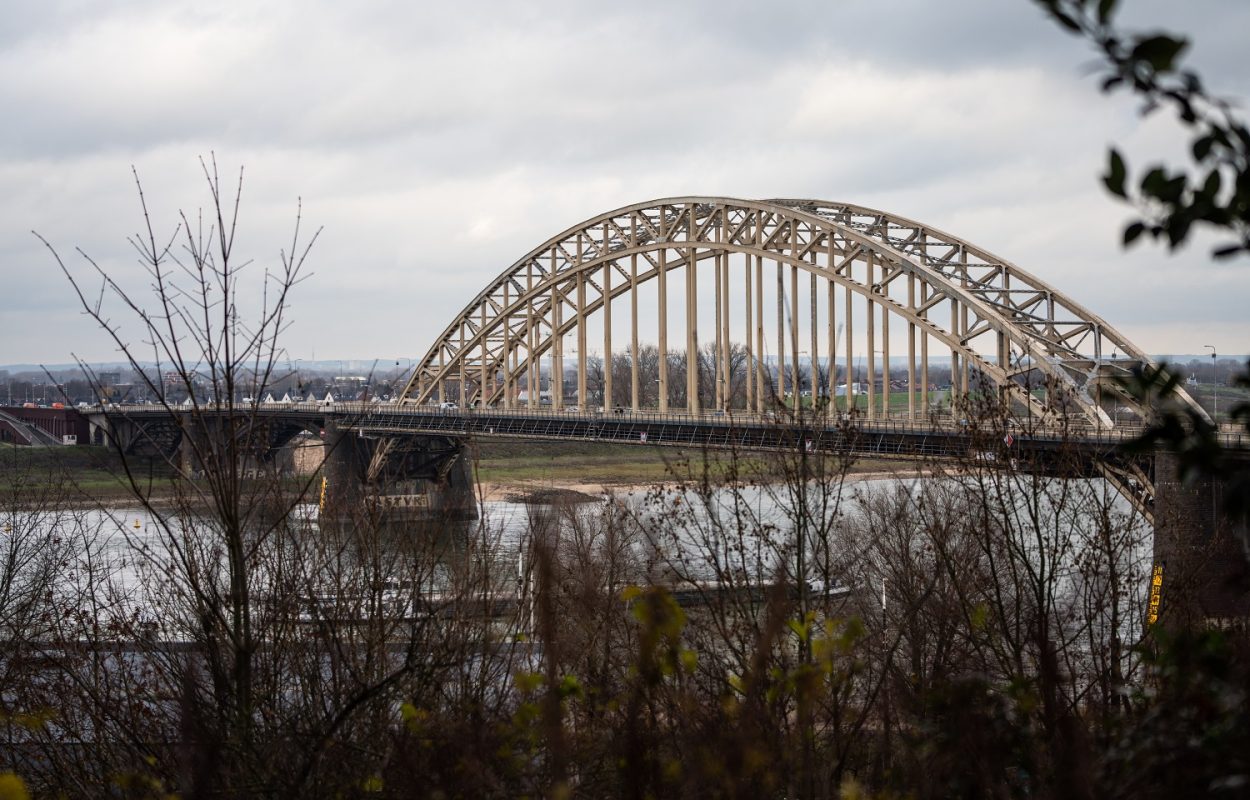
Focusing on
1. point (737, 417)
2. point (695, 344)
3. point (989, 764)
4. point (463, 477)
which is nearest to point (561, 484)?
point (463, 477)

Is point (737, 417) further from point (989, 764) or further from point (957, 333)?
point (989, 764)

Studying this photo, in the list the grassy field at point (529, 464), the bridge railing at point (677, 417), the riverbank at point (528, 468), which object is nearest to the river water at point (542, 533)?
the bridge railing at point (677, 417)

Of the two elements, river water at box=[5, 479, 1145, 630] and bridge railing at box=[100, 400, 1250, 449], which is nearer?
river water at box=[5, 479, 1145, 630]

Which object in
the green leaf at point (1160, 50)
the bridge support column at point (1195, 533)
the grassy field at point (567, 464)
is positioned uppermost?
the green leaf at point (1160, 50)

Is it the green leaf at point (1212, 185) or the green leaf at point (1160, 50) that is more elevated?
the green leaf at point (1160, 50)

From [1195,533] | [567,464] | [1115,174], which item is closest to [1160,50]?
[1115,174]

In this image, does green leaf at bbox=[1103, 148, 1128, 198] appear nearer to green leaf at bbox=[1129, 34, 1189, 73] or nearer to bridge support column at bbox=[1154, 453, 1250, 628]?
green leaf at bbox=[1129, 34, 1189, 73]

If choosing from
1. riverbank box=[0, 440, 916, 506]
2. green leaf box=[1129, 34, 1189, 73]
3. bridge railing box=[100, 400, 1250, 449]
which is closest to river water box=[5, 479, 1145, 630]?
bridge railing box=[100, 400, 1250, 449]

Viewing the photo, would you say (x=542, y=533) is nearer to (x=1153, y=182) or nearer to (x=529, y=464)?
(x=1153, y=182)

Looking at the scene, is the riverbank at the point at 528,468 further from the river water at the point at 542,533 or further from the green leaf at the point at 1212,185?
the green leaf at the point at 1212,185
